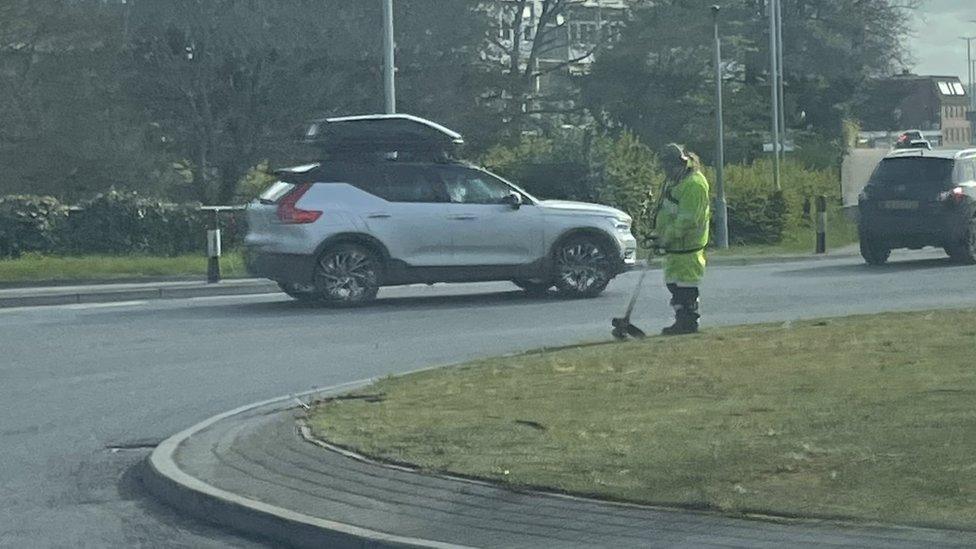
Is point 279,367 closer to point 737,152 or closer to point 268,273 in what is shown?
point 268,273

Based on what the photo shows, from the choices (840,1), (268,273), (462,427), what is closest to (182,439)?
(462,427)

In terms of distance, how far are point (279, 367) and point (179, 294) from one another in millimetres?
9441

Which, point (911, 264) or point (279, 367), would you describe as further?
point (911, 264)

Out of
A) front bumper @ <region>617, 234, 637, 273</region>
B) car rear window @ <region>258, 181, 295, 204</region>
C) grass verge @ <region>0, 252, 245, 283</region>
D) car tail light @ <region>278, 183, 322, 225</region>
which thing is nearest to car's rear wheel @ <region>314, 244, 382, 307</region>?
car tail light @ <region>278, 183, 322, 225</region>

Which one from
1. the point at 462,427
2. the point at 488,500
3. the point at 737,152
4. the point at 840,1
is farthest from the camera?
the point at 840,1

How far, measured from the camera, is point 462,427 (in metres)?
10.3

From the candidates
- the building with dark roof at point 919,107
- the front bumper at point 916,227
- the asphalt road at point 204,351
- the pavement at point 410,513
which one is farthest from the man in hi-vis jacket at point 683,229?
the building with dark roof at point 919,107

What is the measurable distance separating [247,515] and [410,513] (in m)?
0.82

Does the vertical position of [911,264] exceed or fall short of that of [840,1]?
it falls short

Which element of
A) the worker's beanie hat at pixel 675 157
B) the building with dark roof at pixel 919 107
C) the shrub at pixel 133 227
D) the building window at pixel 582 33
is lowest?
the shrub at pixel 133 227

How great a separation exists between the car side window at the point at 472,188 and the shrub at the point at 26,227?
12.1 m

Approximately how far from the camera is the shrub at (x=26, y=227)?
31.0m

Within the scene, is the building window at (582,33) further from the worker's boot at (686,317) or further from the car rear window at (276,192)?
the worker's boot at (686,317)

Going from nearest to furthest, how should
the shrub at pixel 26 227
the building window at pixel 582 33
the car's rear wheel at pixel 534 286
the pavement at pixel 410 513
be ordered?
the pavement at pixel 410 513 → the car's rear wheel at pixel 534 286 → the shrub at pixel 26 227 → the building window at pixel 582 33
